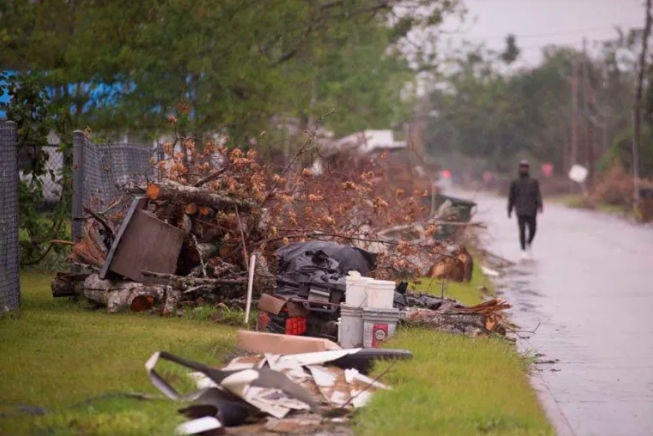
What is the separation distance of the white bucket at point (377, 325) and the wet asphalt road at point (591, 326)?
1.42 meters

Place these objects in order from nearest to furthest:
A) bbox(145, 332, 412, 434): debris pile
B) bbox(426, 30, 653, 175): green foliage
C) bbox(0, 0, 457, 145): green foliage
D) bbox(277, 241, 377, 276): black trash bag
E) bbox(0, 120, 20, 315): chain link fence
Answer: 1. bbox(145, 332, 412, 434): debris pile
2. bbox(0, 120, 20, 315): chain link fence
3. bbox(277, 241, 377, 276): black trash bag
4. bbox(0, 0, 457, 145): green foliage
5. bbox(426, 30, 653, 175): green foliage

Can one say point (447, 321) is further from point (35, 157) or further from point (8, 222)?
point (35, 157)

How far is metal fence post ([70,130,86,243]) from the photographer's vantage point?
627 inches

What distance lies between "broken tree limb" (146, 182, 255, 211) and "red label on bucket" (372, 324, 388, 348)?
3109 mm

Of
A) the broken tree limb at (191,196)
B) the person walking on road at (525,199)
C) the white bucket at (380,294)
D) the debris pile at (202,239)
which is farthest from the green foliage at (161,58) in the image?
the white bucket at (380,294)

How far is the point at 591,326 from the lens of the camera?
52.8 feet

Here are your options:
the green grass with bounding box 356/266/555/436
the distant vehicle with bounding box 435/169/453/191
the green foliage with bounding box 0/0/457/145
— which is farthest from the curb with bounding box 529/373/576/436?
the distant vehicle with bounding box 435/169/453/191

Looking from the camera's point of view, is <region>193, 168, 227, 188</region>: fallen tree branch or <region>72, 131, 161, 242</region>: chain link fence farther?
<region>72, 131, 161, 242</region>: chain link fence

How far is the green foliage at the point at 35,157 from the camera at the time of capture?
1814 centimetres

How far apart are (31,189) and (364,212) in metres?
4.87

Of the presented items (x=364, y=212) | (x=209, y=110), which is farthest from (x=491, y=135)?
(x=364, y=212)

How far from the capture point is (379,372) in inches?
404

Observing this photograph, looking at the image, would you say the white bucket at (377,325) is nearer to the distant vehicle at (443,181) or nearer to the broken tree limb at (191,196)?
the broken tree limb at (191,196)

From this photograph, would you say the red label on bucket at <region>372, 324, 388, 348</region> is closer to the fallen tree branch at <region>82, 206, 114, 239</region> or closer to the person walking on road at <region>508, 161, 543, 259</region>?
the fallen tree branch at <region>82, 206, 114, 239</region>
